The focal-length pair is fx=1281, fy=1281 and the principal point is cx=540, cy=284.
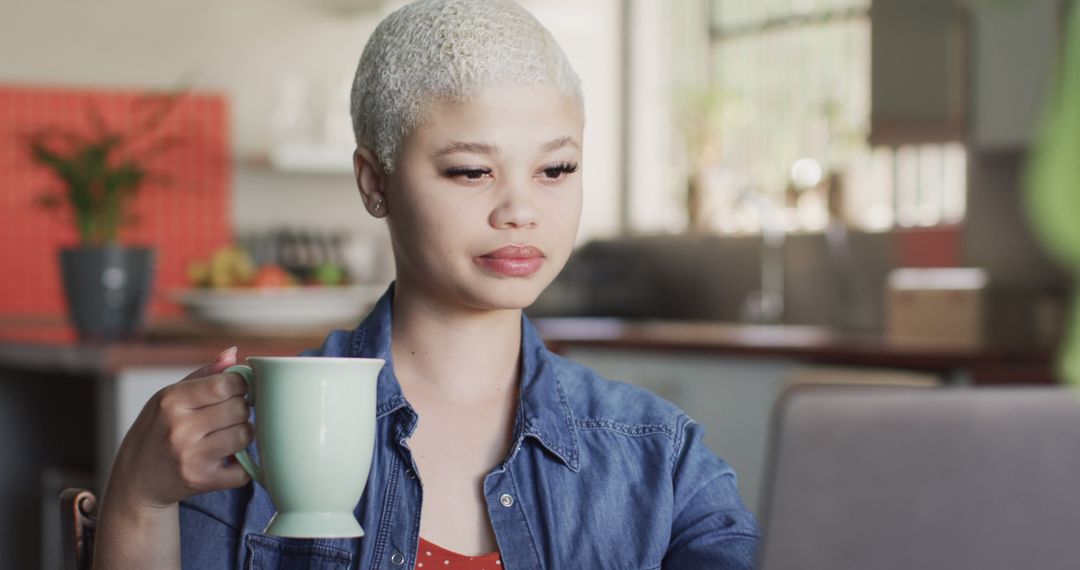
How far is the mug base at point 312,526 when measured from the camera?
717mm

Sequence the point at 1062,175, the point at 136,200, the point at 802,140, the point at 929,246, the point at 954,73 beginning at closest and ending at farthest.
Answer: the point at 1062,175
the point at 954,73
the point at 929,246
the point at 136,200
the point at 802,140

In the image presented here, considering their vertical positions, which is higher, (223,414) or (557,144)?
(557,144)

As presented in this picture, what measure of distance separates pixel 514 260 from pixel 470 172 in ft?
0.24

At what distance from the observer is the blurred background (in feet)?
9.96

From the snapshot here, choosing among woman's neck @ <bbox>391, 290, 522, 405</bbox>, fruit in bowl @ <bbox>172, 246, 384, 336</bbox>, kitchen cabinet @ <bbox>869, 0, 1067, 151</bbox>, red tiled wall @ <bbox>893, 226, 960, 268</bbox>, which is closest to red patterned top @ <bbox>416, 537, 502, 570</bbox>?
woman's neck @ <bbox>391, 290, 522, 405</bbox>

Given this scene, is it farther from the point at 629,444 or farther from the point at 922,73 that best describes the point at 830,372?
the point at 629,444

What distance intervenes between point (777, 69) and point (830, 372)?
279 cm

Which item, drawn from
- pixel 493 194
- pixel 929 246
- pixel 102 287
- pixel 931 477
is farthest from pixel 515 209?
pixel 929 246

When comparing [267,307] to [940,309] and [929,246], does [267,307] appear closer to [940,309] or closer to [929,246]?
[940,309]

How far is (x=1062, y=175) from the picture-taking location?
0.21 m

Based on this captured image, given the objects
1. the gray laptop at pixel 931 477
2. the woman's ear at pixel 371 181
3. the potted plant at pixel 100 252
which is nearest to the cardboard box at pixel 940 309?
the potted plant at pixel 100 252

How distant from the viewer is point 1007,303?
346cm

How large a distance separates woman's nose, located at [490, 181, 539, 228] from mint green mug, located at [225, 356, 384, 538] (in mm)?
216

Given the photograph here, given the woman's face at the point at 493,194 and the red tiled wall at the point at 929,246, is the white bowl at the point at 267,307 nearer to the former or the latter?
the woman's face at the point at 493,194
